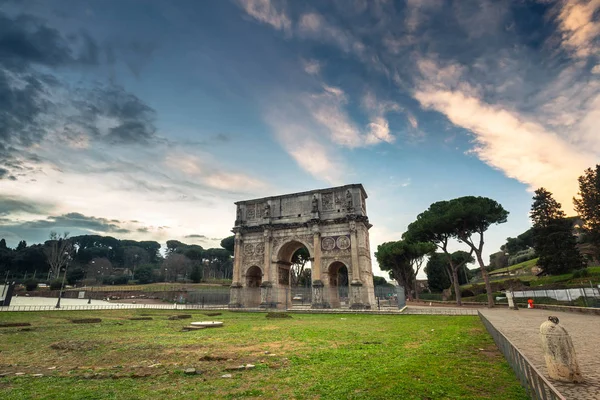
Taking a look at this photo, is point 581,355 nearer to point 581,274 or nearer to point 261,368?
point 261,368

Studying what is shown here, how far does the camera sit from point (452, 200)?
1475 inches

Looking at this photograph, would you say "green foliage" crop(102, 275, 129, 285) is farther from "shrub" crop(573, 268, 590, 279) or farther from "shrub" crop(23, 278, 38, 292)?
"shrub" crop(573, 268, 590, 279)

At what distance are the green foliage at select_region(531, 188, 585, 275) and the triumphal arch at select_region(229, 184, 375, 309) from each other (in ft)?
100

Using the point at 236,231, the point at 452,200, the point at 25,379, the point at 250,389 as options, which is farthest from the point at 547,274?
the point at 25,379

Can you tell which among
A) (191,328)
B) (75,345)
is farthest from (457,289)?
(75,345)

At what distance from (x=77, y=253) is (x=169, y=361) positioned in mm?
129445

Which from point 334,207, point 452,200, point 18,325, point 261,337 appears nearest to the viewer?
point 261,337

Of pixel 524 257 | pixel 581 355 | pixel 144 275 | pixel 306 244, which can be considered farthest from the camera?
pixel 144 275

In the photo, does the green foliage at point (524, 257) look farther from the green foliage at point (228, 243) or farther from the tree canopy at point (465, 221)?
the green foliage at point (228, 243)

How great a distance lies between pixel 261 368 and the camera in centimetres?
717

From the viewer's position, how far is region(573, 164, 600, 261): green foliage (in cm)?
4481

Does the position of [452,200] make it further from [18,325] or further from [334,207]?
[18,325]

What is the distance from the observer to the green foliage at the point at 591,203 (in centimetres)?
4481

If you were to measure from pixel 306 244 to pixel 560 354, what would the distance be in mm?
29926
